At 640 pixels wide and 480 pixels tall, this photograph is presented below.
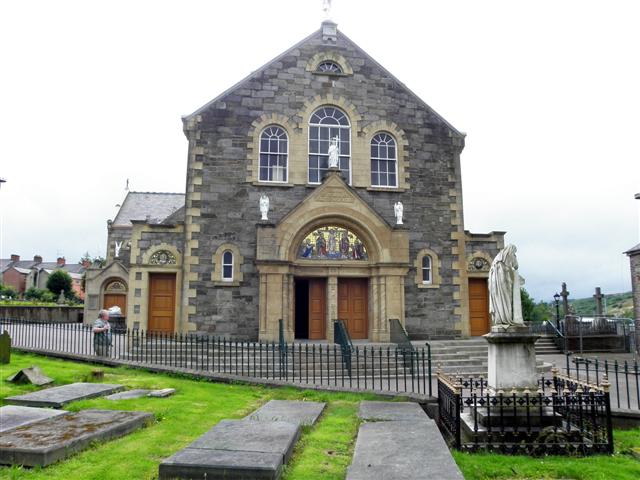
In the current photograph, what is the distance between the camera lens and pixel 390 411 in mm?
8195

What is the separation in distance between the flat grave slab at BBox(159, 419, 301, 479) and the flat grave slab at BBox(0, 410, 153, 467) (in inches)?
52.2

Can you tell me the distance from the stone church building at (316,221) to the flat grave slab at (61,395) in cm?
769

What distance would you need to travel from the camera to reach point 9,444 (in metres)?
5.66

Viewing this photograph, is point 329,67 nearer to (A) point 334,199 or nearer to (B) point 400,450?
(A) point 334,199

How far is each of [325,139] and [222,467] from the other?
15949mm

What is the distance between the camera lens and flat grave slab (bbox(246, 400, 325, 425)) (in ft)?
25.4

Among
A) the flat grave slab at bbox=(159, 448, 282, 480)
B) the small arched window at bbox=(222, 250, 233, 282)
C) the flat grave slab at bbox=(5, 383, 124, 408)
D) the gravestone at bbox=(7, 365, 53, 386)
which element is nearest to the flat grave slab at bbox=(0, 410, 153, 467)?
the flat grave slab at bbox=(5, 383, 124, 408)

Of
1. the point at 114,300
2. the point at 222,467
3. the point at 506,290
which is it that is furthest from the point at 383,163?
the point at 114,300

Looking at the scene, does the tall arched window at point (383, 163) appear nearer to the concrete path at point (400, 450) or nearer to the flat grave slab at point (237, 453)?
the concrete path at point (400, 450)

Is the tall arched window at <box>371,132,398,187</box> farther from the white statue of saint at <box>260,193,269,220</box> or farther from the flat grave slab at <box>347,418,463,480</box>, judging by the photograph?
the flat grave slab at <box>347,418,463,480</box>

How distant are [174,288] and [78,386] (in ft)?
27.9

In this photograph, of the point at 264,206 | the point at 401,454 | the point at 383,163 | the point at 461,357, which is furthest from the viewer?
the point at 383,163

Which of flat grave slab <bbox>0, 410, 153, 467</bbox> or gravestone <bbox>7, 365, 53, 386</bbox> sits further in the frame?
gravestone <bbox>7, 365, 53, 386</bbox>

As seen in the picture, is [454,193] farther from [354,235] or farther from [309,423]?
[309,423]
